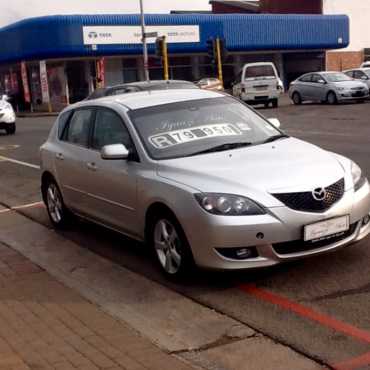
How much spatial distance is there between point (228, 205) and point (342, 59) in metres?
51.7

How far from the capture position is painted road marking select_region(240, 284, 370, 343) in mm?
4277

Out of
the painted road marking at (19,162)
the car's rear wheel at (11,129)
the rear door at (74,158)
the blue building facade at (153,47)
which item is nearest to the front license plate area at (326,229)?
the rear door at (74,158)

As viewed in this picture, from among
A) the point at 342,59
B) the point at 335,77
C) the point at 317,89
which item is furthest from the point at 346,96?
the point at 342,59

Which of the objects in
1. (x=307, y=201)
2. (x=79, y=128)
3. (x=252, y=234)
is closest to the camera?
(x=252, y=234)

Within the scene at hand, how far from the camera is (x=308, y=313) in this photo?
4699 mm

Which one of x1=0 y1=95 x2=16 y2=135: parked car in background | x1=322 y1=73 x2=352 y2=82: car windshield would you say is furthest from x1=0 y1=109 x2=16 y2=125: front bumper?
x1=322 y1=73 x2=352 y2=82: car windshield

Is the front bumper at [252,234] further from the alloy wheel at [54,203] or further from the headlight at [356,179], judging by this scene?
the alloy wheel at [54,203]

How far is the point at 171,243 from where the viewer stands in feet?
18.1

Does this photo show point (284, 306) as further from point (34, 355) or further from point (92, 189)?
point (92, 189)

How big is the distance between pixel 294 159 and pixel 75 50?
36.6 m

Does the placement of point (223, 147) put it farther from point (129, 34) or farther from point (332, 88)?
point (129, 34)

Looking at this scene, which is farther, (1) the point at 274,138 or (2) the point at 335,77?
(2) the point at 335,77

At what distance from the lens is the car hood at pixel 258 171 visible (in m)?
5.10

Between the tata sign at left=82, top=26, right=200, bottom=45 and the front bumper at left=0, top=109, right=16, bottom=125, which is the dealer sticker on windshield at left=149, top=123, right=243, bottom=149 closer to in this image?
the front bumper at left=0, top=109, right=16, bottom=125
